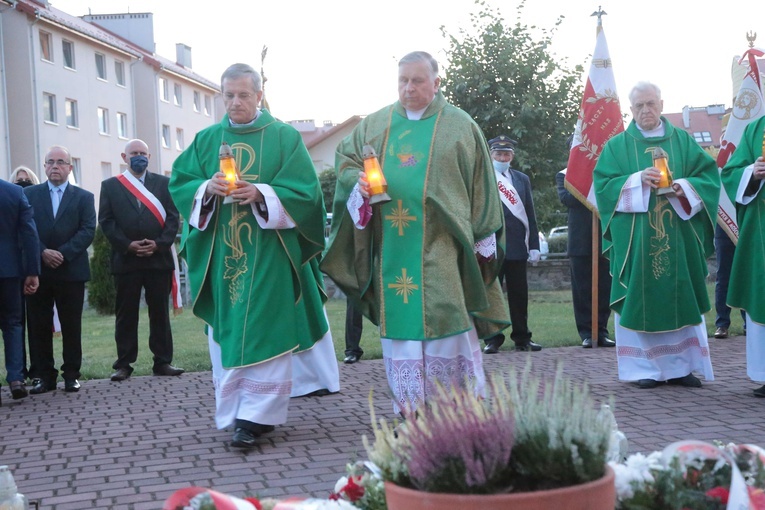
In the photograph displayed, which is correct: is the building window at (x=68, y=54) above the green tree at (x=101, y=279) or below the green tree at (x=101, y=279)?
above

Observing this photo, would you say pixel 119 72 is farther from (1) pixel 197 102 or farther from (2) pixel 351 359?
(2) pixel 351 359

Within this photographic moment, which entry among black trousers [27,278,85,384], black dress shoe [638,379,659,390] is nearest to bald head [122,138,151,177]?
black trousers [27,278,85,384]

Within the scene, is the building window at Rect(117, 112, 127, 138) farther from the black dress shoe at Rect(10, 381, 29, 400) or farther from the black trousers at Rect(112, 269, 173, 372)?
the black dress shoe at Rect(10, 381, 29, 400)

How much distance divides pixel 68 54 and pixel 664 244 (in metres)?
41.4

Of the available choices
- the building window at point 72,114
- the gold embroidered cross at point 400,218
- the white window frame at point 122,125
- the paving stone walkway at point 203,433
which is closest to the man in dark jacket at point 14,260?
the paving stone walkway at point 203,433

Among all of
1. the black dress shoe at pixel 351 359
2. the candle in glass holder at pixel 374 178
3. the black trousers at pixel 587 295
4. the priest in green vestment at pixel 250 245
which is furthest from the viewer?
the black trousers at pixel 587 295

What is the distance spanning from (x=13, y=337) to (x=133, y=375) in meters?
1.56

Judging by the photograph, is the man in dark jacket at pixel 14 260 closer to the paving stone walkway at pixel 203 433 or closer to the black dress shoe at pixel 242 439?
the paving stone walkway at pixel 203 433

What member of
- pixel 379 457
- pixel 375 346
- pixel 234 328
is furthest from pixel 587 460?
pixel 375 346

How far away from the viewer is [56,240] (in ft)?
30.3

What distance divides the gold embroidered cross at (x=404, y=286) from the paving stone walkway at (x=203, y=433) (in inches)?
37.7

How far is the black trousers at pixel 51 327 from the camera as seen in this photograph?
356 inches

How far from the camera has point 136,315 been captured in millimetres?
9688

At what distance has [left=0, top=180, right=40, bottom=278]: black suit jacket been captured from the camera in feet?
27.7
